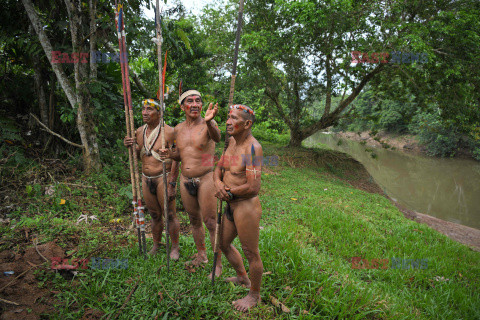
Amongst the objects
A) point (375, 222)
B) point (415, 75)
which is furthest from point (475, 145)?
point (375, 222)

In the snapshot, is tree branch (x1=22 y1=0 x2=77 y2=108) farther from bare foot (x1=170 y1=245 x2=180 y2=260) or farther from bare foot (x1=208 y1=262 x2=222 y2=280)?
bare foot (x1=208 y1=262 x2=222 y2=280)

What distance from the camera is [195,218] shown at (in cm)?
290

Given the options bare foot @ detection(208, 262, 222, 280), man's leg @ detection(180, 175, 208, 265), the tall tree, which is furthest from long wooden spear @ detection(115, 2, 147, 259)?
the tall tree

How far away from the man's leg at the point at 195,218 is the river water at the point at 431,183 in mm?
9763

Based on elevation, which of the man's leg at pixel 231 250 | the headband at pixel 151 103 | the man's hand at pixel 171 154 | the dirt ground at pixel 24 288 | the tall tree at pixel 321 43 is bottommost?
the dirt ground at pixel 24 288

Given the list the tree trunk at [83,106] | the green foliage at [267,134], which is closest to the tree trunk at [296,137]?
the green foliage at [267,134]

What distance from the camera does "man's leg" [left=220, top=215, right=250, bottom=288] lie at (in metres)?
2.36

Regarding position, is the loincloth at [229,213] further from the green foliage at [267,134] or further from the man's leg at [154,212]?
the green foliage at [267,134]

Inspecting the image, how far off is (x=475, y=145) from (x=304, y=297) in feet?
69.0

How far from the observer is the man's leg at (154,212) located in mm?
3059

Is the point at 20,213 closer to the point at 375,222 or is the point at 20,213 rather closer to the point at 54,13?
the point at 54,13

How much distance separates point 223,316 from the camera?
2.23 meters

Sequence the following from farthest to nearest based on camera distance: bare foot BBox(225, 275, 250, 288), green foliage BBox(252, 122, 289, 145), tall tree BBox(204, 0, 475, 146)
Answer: green foliage BBox(252, 122, 289, 145)
tall tree BBox(204, 0, 475, 146)
bare foot BBox(225, 275, 250, 288)

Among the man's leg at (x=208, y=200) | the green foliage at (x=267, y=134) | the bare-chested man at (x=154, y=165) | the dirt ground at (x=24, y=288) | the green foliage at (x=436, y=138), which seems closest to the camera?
the dirt ground at (x=24, y=288)
